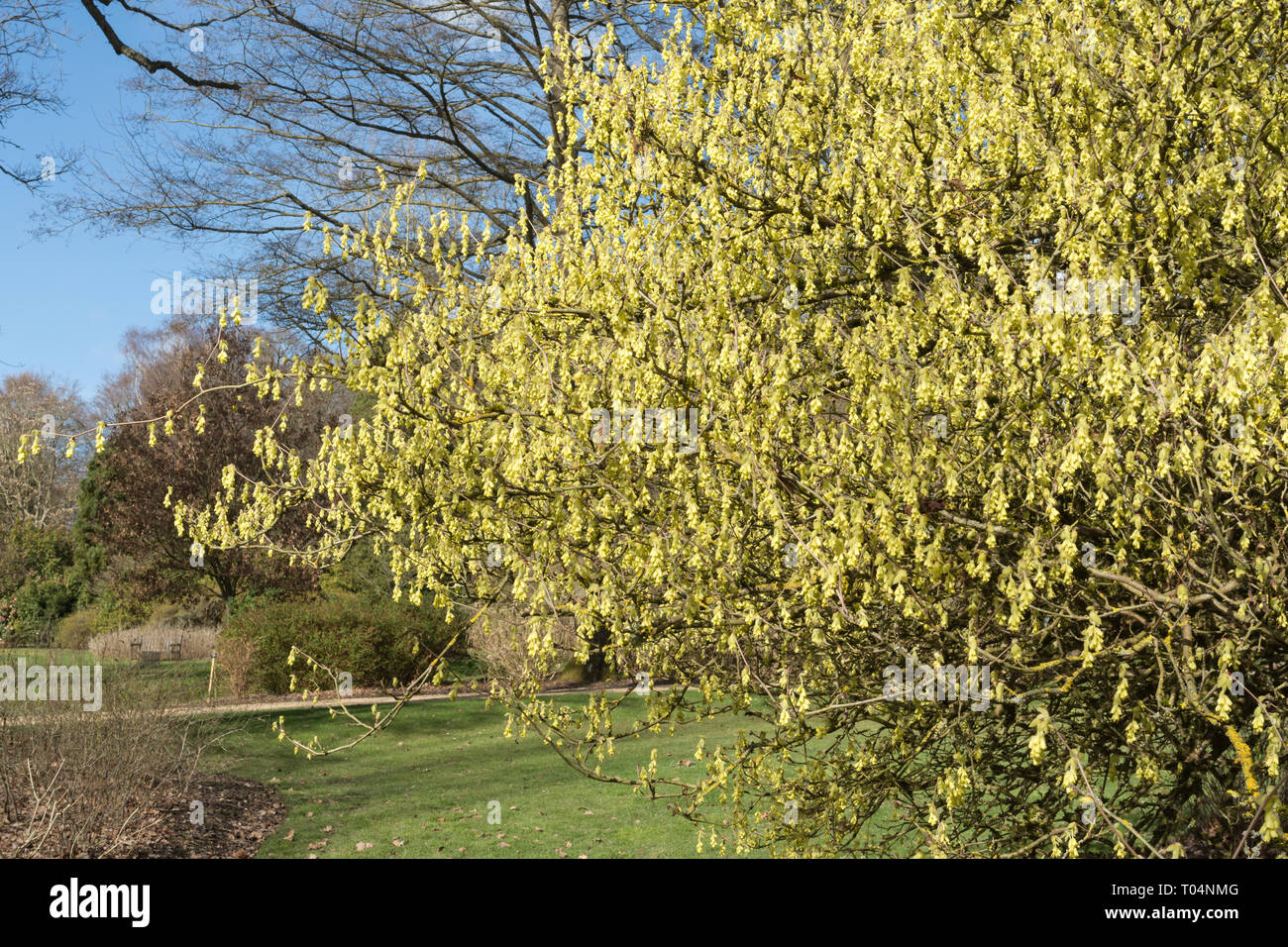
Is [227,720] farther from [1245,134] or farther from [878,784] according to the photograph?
[1245,134]

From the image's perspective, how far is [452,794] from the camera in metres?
10.1

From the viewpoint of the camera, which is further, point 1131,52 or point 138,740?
point 138,740

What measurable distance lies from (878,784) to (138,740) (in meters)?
6.17

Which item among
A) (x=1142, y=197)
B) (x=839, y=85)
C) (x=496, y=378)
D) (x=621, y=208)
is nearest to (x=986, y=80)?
(x=839, y=85)

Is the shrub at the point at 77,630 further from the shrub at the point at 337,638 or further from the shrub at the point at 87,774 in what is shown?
the shrub at the point at 87,774

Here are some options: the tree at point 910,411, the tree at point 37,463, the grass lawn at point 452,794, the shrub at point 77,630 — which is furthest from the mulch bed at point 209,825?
the tree at point 37,463

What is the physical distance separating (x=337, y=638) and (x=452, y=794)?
6.32 metres

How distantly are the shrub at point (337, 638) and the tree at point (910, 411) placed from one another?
11.1 meters

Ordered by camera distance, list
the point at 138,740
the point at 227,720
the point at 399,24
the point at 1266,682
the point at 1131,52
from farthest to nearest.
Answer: the point at 399,24 → the point at 227,720 → the point at 138,740 → the point at 1266,682 → the point at 1131,52

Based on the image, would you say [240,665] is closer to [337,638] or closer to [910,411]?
[337,638]

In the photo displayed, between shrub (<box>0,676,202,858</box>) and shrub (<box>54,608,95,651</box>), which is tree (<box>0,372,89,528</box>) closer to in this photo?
shrub (<box>54,608,95,651</box>)

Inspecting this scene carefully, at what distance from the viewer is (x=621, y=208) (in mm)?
4426

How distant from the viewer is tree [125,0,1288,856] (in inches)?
130

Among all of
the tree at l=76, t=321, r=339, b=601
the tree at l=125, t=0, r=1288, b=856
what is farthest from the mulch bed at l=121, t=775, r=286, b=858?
the tree at l=76, t=321, r=339, b=601
